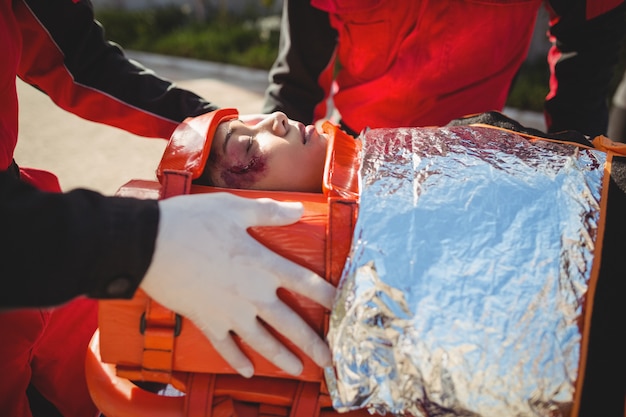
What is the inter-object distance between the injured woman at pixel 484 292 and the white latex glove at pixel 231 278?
89 mm

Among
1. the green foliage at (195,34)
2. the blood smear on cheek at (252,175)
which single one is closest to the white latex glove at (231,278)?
the blood smear on cheek at (252,175)

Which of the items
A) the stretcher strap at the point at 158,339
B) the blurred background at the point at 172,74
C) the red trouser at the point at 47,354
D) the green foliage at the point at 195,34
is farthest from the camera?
the green foliage at the point at 195,34

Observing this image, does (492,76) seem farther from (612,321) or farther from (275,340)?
(275,340)

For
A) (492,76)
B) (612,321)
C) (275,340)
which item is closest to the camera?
(612,321)

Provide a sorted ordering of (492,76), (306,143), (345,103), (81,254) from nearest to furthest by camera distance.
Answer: (81,254) < (306,143) < (492,76) < (345,103)

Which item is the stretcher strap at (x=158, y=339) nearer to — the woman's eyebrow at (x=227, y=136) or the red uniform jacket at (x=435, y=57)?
the woman's eyebrow at (x=227, y=136)

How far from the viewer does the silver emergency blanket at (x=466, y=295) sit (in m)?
0.97

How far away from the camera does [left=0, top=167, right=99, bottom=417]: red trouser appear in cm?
128

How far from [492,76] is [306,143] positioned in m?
0.90

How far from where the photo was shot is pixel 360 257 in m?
1.03

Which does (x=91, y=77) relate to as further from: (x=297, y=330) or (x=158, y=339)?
(x=297, y=330)

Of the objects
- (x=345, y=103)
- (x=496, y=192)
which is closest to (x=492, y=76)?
(x=345, y=103)

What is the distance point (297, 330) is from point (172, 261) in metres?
0.30

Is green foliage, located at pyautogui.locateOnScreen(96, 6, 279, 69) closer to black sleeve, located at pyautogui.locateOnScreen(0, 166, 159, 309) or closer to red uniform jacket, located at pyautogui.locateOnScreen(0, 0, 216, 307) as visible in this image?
red uniform jacket, located at pyautogui.locateOnScreen(0, 0, 216, 307)
